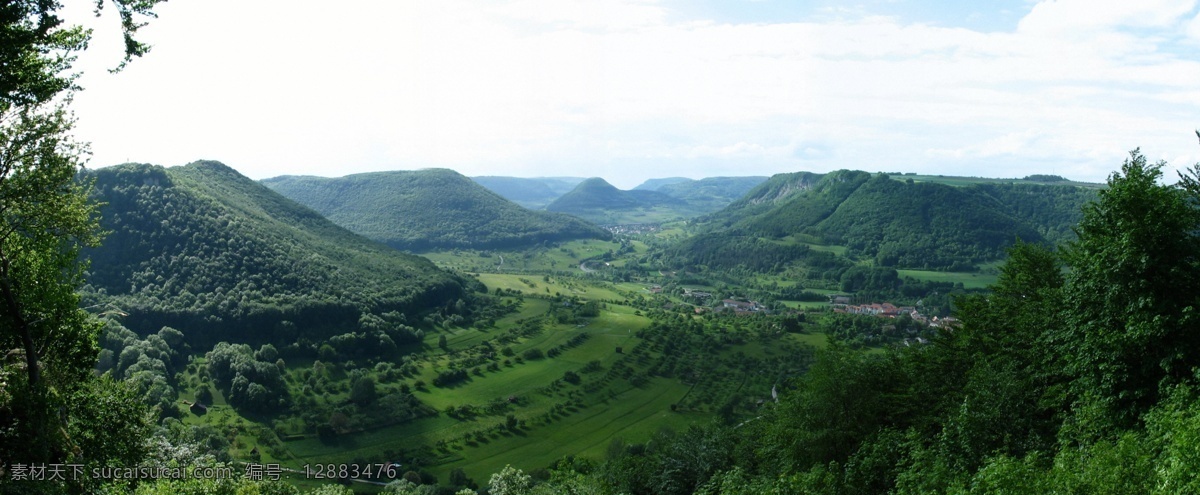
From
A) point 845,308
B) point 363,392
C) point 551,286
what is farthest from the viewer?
point 551,286

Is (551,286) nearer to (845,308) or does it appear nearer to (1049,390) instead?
(845,308)

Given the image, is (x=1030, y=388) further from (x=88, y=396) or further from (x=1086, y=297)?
(x=88, y=396)

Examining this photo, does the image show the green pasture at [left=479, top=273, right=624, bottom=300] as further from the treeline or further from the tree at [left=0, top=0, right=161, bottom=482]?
the tree at [left=0, top=0, right=161, bottom=482]

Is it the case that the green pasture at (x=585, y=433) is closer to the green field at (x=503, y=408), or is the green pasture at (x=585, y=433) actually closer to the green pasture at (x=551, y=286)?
the green field at (x=503, y=408)

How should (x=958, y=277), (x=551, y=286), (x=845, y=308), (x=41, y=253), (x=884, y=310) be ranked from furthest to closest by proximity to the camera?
1. (x=551, y=286)
2. (x=958, y=277)
3. (x=845, y=308)
4. (x=884, y=310)
5. (x=41, y=253)

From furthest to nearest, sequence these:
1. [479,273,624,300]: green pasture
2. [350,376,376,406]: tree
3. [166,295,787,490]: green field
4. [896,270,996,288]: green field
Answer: [479,273,624,300]: green pasture < [896,270,996,288]: green field < [350,376,376,406]: tree < [166,295,787,490]: green field

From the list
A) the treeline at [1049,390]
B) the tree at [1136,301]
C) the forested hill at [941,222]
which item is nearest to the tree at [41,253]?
the treeline at [1049,390]

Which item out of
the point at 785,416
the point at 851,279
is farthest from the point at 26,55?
the point at 851,279

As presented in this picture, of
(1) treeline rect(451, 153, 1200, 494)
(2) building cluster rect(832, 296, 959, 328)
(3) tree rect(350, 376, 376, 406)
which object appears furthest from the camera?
(2) building cluster rect(832, 296, 959, 328)

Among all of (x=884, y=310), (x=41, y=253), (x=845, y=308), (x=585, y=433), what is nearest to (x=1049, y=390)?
(x=41, y=253)

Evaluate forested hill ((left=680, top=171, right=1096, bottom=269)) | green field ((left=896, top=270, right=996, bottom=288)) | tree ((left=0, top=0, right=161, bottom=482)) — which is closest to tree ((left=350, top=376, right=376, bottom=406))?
tree ((left=0, top=0, right=161, bottom=482))
